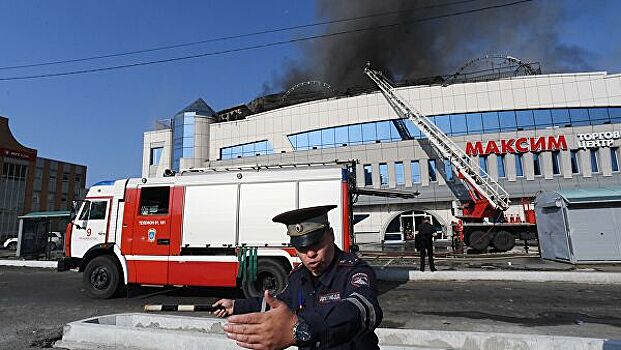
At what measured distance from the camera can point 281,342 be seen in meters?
1.33

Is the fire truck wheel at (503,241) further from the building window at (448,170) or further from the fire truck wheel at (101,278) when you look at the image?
the fire truck wheel at (101,278)

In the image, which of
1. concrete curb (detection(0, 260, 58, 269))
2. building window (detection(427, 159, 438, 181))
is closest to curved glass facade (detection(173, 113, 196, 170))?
concrete curb (detection(0, 260, 58, 269))

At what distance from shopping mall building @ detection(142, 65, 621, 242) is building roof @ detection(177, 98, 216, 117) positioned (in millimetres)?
6594

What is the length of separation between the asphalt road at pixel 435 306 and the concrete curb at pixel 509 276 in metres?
0.46

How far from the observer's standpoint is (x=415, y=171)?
30.2m

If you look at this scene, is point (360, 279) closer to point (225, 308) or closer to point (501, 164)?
point (225, 308)

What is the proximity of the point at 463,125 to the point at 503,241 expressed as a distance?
41.6 ft

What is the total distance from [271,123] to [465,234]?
68.3 ft

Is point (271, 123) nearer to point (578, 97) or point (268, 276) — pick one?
point (578, 97)

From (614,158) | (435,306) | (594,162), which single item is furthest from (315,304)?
(614,158)

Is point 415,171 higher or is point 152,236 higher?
point 415,171

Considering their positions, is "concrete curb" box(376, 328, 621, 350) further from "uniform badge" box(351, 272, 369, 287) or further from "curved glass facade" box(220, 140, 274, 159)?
"curved glass facade" box(220, 140, 274, 159)

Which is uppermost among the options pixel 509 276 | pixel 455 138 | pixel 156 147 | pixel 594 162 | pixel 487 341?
pixel 156 147

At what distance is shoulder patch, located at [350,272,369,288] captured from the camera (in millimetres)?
1915
